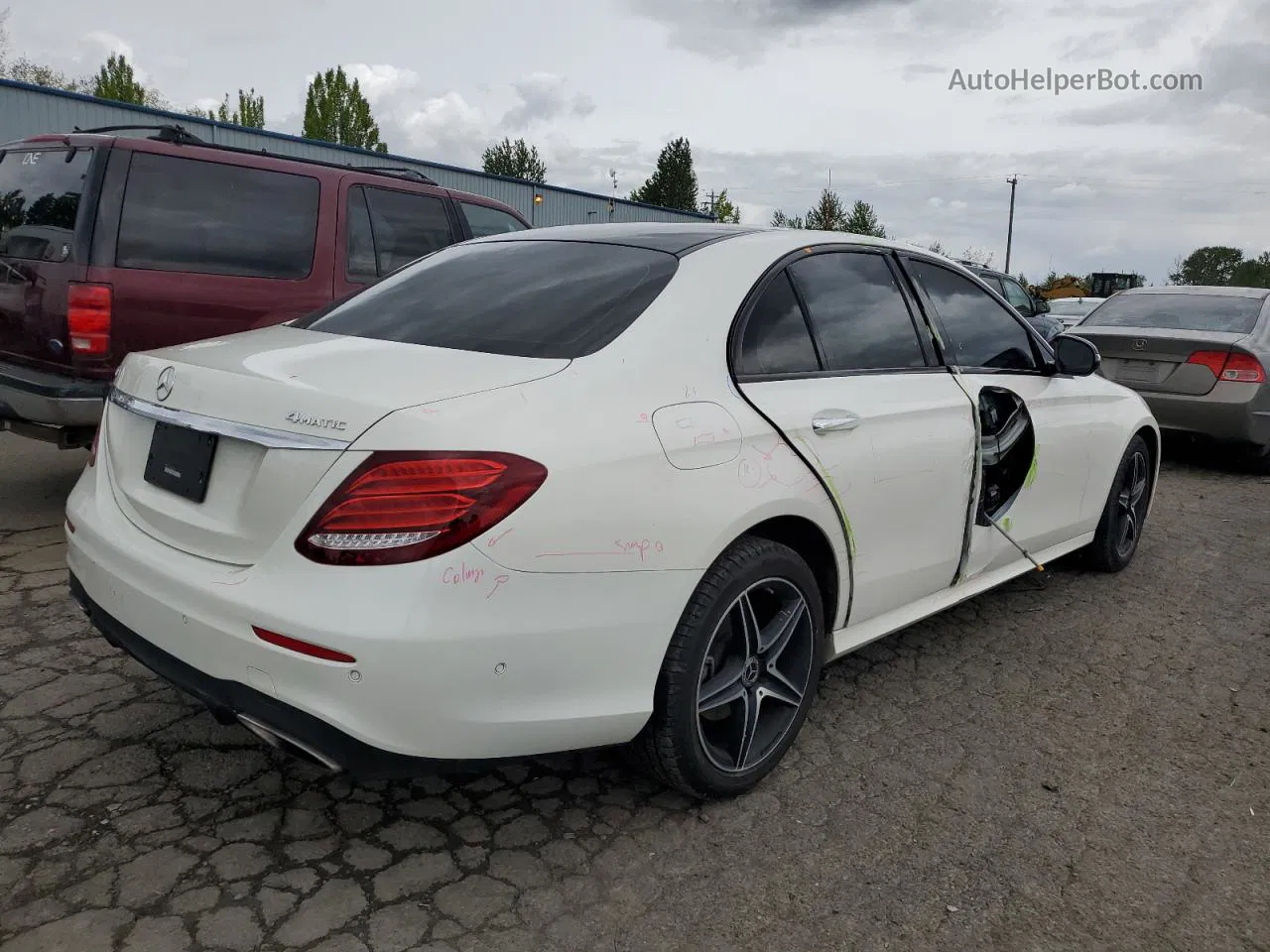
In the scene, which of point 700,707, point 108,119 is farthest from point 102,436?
point 108,119

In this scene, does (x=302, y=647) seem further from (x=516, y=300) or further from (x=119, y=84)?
(x=119, y=84)

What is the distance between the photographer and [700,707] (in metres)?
2.55

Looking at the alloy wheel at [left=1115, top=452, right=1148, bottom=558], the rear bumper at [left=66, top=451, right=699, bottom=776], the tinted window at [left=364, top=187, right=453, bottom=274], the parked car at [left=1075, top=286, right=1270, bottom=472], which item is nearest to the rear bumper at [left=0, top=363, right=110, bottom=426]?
the tinted window at [left=364, top=187, right=453, bottom=274]

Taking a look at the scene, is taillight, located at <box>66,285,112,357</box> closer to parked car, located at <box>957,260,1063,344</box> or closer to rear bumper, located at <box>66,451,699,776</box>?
rear bumper, located at <box>66,451,699,776</box>

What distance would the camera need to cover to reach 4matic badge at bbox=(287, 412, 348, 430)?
6.81ft

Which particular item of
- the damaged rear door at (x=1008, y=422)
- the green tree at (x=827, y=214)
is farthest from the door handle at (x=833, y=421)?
the green tree at (x=827, y=214)

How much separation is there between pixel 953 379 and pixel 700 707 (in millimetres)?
1639

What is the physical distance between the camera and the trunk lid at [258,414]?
211 cm

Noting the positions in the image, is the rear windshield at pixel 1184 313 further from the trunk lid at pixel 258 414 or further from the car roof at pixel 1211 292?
the trunk lid at pixel 258 414

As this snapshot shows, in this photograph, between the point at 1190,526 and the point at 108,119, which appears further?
the point at 108,119

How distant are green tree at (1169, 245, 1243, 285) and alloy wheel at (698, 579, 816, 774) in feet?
290

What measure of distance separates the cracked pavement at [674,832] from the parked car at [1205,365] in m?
4.63

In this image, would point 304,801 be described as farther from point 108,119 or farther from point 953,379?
point 108,119

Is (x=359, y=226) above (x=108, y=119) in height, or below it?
below
